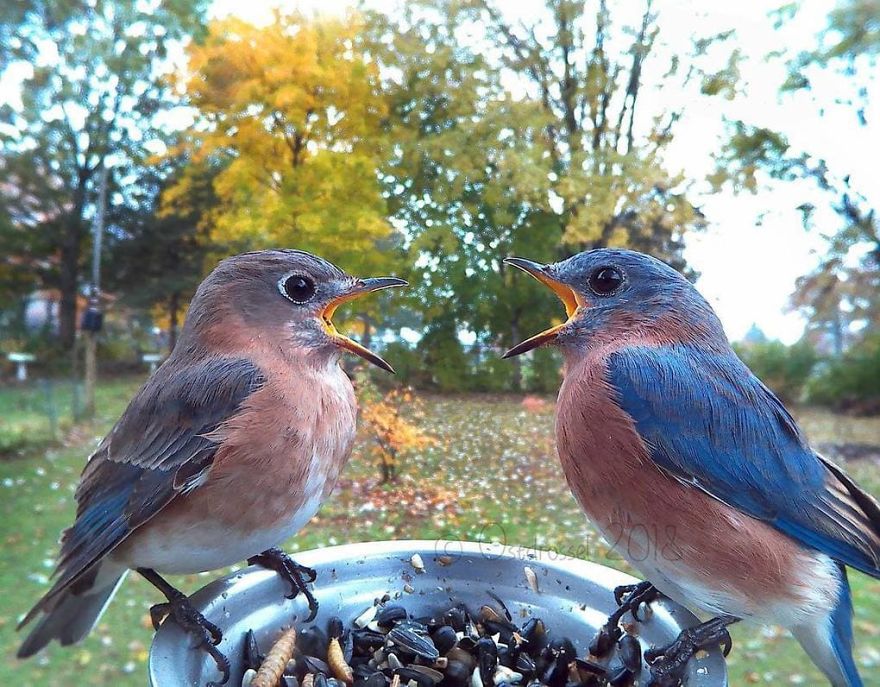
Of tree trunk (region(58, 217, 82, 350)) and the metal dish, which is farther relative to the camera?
tree trunk (region(58, 217, 82, 350))

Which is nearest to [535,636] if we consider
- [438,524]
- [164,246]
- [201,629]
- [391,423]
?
[201,629]

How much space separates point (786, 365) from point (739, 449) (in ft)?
5.16

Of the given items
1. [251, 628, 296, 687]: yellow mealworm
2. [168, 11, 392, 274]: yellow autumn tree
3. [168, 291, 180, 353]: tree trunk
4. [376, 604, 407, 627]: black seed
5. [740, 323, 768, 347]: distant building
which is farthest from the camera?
[740, 323, 768, 347]: distant building

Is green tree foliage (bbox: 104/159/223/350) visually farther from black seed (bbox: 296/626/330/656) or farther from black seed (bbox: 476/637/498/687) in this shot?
black seed (bbox: 476/637/498/687)

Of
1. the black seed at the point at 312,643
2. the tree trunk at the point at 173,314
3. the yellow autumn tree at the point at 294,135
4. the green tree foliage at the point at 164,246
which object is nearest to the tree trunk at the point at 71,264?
the green tree foliage at the point at 164,246

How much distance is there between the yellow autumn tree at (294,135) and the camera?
1602 millimetres

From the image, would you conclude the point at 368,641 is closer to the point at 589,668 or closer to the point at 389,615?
the point at 389,615

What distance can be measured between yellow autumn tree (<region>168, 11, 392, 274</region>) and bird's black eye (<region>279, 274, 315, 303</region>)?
1.65 ft

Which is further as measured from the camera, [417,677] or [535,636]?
[535,636]

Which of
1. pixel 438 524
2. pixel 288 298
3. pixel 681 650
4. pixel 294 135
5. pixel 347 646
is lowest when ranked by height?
pixel 438 524

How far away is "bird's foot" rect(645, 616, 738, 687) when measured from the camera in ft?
2.90

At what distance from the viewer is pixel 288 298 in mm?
1046

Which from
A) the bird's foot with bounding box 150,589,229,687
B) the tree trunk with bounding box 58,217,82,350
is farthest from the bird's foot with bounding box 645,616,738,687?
the tree trunk with bounding box 58,217,82,350

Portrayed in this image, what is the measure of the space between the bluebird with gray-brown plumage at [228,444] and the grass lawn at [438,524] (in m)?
0.69
